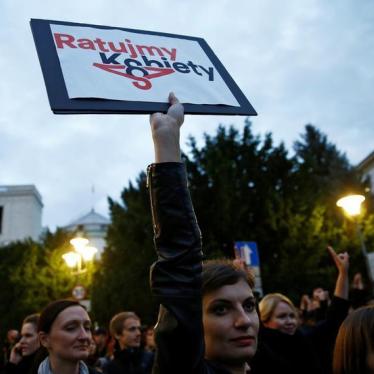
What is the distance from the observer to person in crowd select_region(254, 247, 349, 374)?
3342 mm

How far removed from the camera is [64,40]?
7.30ft

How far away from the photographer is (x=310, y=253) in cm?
1931

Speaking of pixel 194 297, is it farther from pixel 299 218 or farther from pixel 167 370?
pixel 299 218

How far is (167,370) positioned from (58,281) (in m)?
28.4

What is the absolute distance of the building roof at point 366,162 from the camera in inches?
1708

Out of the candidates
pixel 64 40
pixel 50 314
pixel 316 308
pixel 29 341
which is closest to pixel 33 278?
pixel 316 308

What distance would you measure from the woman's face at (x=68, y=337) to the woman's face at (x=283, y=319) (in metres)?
1.72

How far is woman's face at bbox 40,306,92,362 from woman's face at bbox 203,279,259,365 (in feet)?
5.61

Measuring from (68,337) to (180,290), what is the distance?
2182mm

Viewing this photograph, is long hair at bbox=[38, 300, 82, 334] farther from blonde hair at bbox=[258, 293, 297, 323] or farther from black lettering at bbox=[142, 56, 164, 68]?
black lettering at bbox=[142, 56, 164, 68]

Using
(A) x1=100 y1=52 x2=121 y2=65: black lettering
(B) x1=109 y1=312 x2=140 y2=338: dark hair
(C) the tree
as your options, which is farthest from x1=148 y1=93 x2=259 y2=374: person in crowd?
(C) the tree

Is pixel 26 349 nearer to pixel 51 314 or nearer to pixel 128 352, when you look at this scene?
pixel 51 314

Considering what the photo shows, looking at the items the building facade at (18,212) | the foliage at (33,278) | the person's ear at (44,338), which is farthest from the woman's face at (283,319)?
the building facade at (18,212)

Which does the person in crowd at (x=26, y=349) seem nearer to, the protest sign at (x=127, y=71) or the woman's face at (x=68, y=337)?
the woman's face at (x=68, y=337)
